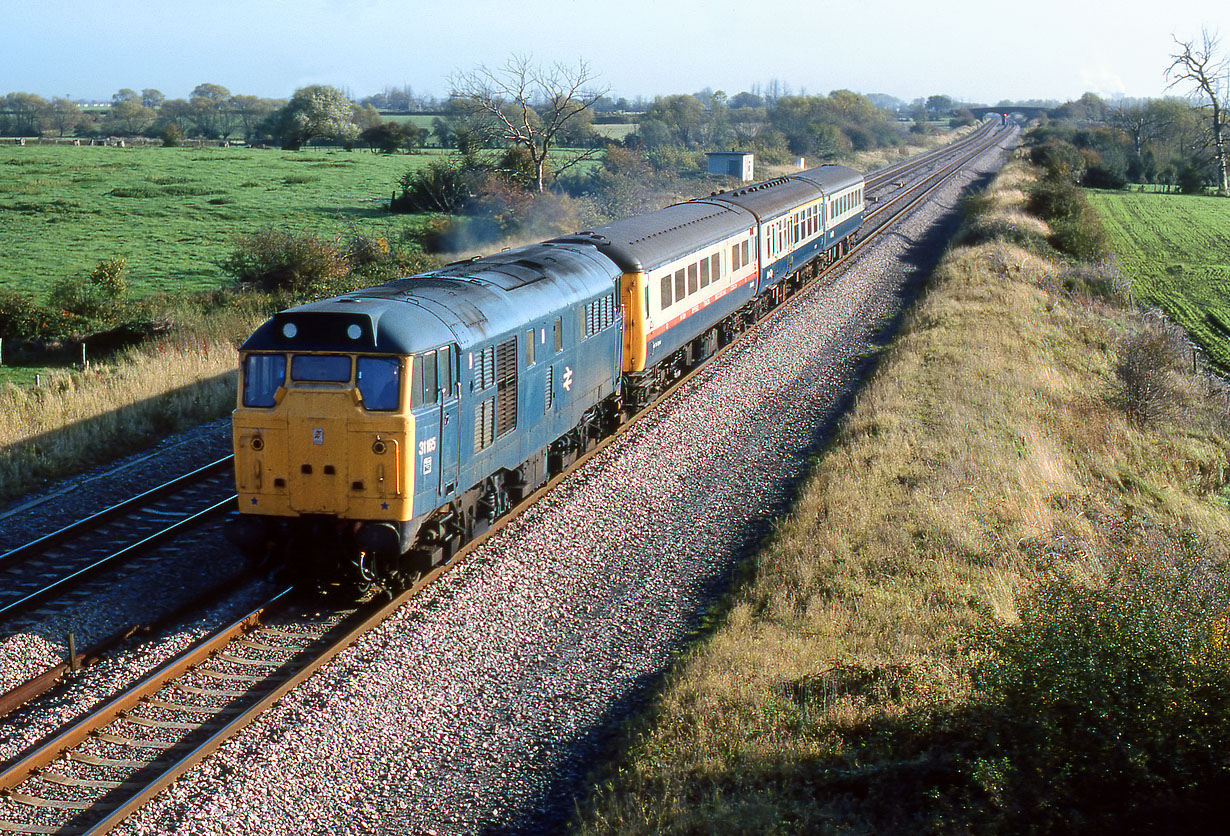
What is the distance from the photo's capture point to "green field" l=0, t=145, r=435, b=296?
129 ft

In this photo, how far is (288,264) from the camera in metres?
30.5

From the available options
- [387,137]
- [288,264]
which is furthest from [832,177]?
[387,137]

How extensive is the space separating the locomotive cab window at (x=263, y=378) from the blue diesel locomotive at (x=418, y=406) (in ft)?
0.05

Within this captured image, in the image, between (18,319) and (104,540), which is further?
(18,319)

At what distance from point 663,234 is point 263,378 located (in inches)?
422

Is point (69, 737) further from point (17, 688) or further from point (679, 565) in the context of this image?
point (679, 565)

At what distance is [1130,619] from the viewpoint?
23.9ft

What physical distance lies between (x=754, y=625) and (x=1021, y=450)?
26.9 feet

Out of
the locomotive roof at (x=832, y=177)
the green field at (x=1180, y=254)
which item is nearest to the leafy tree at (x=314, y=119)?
the green field at (x=1180, y=254)

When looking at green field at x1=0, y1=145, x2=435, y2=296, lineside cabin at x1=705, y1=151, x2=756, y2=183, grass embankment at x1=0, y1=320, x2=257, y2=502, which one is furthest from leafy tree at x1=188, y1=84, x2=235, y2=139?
grass embankment at x1=0, y1=320, x2=257, y2=502

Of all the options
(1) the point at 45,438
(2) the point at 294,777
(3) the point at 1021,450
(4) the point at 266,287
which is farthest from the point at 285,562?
(4) the point at 266,287

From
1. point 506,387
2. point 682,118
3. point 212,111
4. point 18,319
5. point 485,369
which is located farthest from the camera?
point 212,111

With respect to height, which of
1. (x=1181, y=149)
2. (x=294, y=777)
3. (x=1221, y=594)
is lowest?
(x=294, y=777)

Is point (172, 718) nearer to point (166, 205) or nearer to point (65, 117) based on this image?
point (166, 205)
